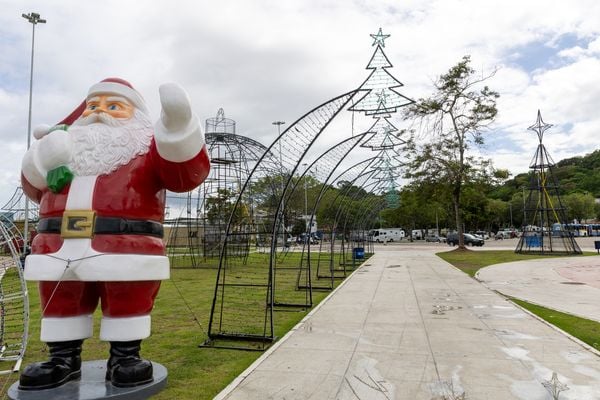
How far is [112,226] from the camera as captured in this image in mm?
3436

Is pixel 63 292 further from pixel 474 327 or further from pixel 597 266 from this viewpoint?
pixel 597 266

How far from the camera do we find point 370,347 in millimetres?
5641

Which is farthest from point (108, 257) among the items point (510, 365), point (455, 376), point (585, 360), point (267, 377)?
point (585, 360)

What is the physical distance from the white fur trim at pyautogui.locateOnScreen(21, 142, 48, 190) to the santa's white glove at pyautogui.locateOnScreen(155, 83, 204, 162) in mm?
1052

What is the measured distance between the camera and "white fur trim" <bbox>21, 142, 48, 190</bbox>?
11.9 feet

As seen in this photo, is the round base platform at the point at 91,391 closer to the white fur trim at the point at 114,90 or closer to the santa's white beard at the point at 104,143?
the santa's white beard at the point at 104,143

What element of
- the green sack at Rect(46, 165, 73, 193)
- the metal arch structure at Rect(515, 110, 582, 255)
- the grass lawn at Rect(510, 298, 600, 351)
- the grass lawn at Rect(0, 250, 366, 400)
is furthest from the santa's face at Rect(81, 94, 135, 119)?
the metal arch structure at Rect(515, 110, 582, 255)

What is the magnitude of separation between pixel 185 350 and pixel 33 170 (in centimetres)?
312

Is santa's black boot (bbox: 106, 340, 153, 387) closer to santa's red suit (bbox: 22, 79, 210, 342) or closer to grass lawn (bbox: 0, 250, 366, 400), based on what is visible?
santa's red suit (bbox: 22, 79, 210, 342)

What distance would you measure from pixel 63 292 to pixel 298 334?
367 cm

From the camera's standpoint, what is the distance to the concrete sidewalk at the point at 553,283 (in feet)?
29.3

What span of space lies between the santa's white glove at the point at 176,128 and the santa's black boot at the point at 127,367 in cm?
162

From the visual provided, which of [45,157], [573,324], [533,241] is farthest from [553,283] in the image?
[533,241]

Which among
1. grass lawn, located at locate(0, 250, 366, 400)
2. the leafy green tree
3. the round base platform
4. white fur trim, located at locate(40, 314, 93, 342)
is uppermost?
the leafy green tree
